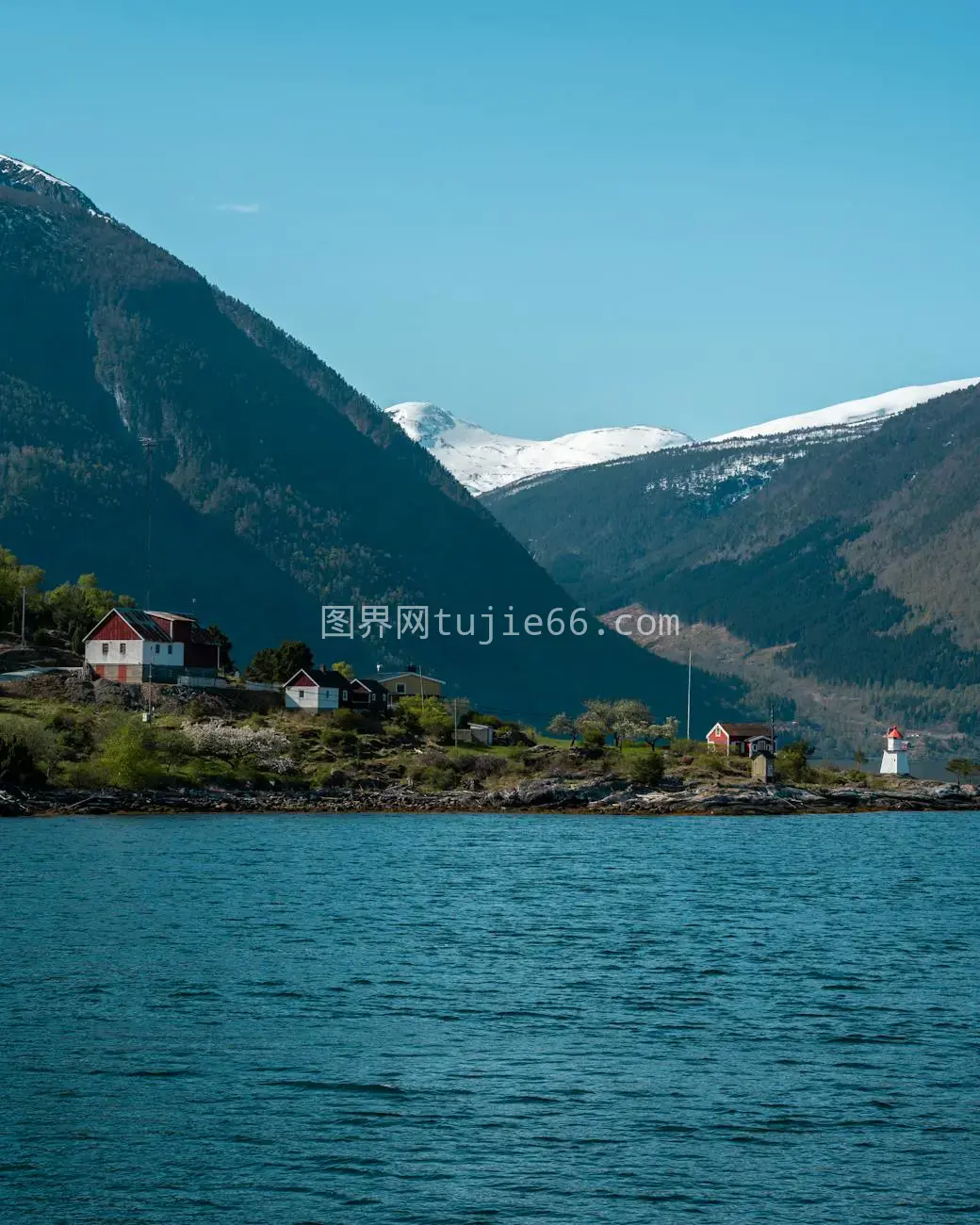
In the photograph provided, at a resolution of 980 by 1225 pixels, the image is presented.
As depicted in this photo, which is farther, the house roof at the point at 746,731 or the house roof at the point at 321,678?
the house roof at the point at 746,731

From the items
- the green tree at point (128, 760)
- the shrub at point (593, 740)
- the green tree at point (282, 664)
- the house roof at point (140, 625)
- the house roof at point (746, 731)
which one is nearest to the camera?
the green tree at point (128, 760)

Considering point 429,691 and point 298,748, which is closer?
point 298,748

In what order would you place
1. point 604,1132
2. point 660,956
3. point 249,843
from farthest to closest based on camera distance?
point 249,843 < point 660,956 < point 604,1132

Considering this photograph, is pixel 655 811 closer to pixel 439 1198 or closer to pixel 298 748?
pixel 298 748

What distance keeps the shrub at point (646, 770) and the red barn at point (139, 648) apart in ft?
120

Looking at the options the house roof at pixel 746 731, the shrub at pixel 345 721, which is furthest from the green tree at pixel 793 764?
the shrub at pixel 345 721

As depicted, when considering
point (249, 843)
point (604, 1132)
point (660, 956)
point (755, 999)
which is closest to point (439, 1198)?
point (604, 1132)

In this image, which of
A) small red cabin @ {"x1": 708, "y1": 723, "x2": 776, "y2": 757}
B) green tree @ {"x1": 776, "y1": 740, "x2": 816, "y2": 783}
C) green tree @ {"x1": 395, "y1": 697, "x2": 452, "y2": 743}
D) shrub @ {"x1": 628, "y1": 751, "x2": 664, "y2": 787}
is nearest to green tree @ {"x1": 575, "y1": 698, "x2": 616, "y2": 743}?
small red cabin @ {"x1": 708, "y1": 723, "x2": 776, "y2": 757}

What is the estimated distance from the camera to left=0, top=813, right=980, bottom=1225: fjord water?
29031 mm

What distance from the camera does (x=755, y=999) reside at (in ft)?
151

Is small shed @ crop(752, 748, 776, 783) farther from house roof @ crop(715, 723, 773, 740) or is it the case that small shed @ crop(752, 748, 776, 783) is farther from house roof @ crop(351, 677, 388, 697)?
house roof @ crop(351, 677, 388, 697)

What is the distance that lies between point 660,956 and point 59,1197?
28.9 metres

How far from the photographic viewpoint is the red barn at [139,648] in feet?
442

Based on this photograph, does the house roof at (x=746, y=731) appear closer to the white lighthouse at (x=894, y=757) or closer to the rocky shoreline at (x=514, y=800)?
the rocky shoreline at (x=514, y=800)
